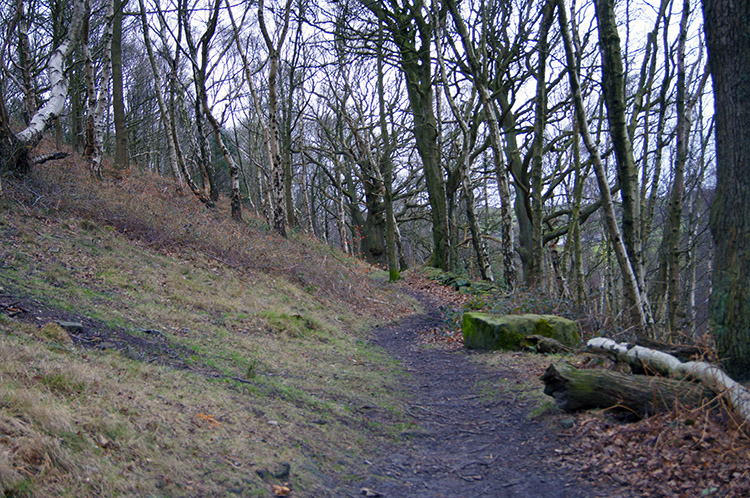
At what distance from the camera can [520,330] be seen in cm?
832

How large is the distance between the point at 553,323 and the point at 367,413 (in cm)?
400

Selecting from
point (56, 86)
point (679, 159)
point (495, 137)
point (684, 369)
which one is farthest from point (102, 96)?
point (684, 369)

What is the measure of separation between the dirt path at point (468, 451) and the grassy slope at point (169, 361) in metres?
0.35

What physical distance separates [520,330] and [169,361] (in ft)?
18.0

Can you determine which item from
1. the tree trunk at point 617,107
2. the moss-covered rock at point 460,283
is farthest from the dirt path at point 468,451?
the moss-covered rock at point 460,283

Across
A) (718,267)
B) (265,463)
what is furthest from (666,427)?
(265,463)

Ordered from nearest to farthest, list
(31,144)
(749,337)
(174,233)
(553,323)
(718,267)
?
(749,337) < (718,267) < (553,323) < (31,144) < (174,233)

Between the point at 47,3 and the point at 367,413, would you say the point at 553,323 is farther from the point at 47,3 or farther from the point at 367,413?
the point at 47,3

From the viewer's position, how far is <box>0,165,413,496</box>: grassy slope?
317 centimetres

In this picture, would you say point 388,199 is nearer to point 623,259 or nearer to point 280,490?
point 623,259

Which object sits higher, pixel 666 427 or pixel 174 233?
pixel 174 233

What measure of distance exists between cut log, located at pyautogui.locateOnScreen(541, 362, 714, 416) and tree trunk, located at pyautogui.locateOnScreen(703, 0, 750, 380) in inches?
23.3

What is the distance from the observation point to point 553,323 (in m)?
8.23

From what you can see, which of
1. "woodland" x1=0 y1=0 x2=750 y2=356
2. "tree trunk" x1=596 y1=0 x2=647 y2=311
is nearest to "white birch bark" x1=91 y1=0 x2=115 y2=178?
"woodland" x1=0 y1=0 x2=750 y2=356
